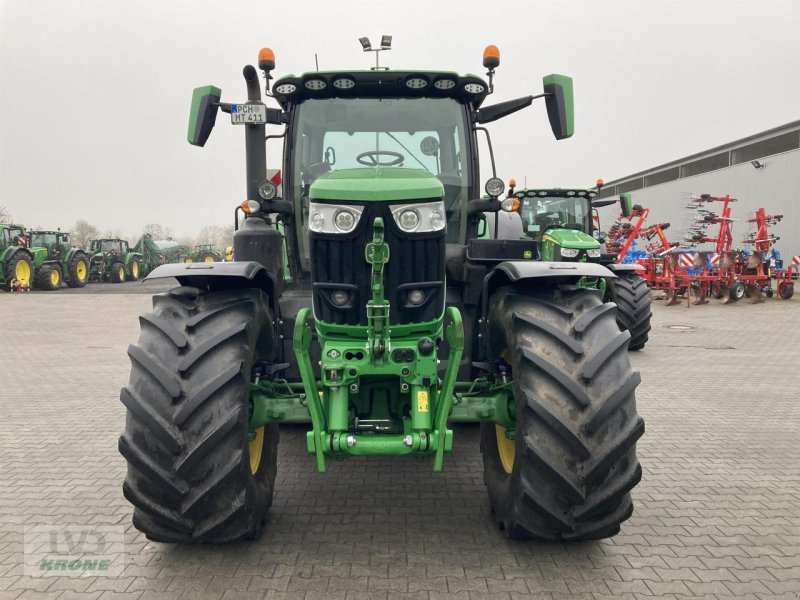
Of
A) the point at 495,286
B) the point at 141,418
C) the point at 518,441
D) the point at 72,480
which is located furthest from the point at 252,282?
the point at 72,480

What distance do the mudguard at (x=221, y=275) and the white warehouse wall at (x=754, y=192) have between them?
20692mm

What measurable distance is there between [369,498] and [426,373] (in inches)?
50.0

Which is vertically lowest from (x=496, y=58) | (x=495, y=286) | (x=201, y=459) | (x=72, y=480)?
(x=72, y=480)

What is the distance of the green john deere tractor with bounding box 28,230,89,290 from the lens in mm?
24531

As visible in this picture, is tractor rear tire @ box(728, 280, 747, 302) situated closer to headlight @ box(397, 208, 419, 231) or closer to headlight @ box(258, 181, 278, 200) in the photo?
headlight @ box(258, 181, 278, 200)

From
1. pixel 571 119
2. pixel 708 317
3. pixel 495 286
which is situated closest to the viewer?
pixel 495 286

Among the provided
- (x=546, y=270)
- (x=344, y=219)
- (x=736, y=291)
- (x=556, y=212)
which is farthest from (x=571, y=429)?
(x=736, y=291)

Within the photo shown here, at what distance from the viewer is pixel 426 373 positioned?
2.92m

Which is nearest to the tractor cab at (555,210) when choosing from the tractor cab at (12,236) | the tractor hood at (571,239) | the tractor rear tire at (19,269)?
the tractor hood at (571,239)

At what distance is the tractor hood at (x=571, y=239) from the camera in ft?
34.4

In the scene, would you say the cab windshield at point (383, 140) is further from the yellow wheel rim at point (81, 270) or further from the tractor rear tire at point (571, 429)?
the yellow wheel rim at point (81, 270)

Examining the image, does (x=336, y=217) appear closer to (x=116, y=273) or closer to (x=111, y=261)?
(x=116, y=273)

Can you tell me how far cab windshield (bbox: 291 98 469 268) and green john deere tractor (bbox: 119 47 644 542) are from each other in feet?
2.28

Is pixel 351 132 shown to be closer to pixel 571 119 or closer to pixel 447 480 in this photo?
pixel 571 119
